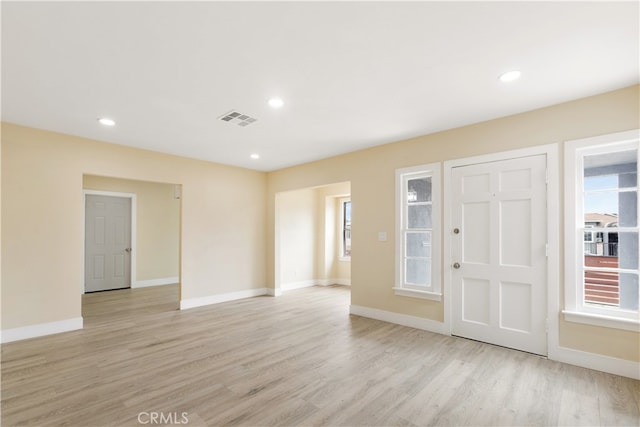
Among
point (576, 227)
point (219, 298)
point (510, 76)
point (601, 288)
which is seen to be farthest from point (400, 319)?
point (219, 298)

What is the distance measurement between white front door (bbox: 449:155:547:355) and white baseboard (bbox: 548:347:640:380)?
14cm

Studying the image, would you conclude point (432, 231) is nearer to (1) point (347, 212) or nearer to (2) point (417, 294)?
(2) point (417, 294)

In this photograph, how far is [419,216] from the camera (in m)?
4.25

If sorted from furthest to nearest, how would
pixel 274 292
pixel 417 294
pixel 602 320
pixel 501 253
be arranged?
pixel 274 292 → pixel 417 294 → pixel 501 253 → pixel 602 320

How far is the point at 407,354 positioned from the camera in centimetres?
325

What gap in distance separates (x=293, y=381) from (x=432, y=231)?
2.52 metres

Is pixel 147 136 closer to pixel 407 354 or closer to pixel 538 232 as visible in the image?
pixel 407 354

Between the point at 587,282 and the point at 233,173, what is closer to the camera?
the point at 587,282

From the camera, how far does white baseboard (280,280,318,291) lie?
6961 mm

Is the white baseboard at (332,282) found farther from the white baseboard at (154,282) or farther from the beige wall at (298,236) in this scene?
the white baseboard at (154,282)

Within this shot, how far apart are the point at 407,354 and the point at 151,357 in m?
2.73

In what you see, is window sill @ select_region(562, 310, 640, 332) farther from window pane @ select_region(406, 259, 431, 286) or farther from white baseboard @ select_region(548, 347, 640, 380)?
window pane @ select_region(406, 259, 431, 286)

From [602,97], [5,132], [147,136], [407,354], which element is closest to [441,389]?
[407,354]

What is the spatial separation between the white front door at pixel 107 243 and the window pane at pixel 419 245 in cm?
652
